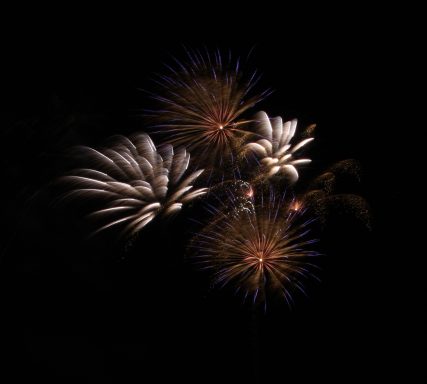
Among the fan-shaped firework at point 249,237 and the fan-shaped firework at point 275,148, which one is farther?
the fan-shaped firework at point 249,237

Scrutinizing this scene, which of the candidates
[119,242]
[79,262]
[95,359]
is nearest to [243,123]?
[119,242]

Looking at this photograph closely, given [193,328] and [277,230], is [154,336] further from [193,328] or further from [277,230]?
[277,230]

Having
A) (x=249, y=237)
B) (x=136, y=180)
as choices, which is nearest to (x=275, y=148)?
(x=249, y=237)

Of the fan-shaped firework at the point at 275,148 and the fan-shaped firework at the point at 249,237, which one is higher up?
the fan-shaped firework at the point at 275,148

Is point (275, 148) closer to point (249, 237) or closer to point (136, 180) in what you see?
point (249, 237)

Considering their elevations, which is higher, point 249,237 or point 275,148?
point 275,148

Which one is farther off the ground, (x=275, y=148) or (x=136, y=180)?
(x=275, y=148)
